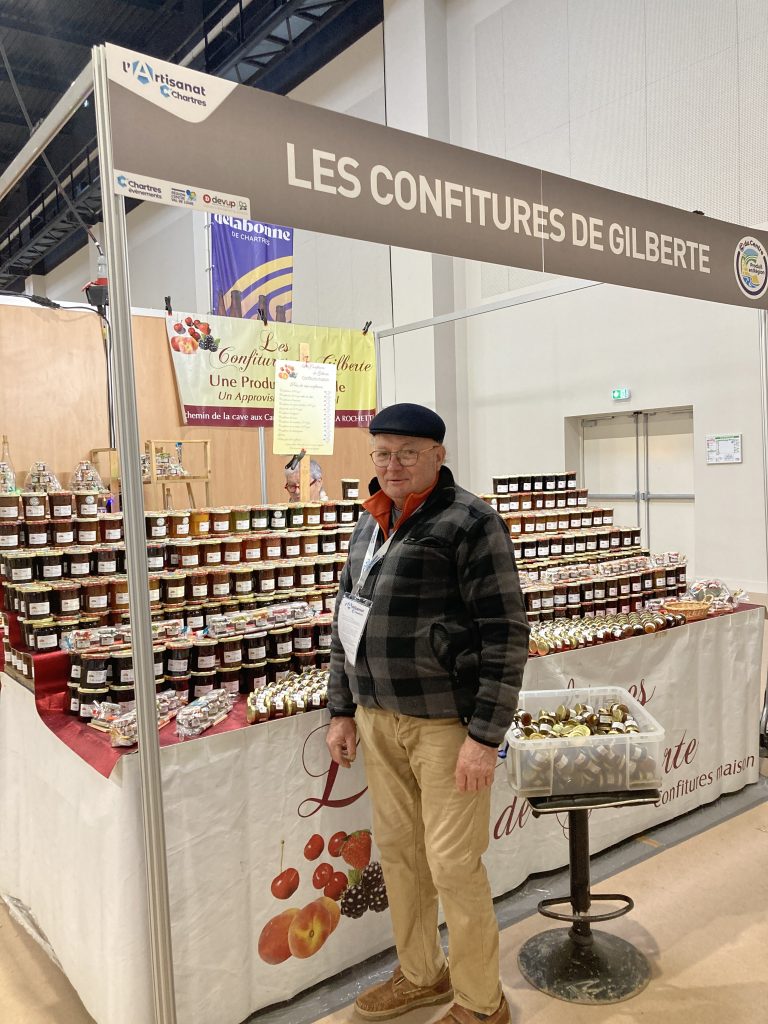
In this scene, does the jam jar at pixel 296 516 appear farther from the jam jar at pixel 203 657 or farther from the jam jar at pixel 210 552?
the jam jar at pixel 203 657

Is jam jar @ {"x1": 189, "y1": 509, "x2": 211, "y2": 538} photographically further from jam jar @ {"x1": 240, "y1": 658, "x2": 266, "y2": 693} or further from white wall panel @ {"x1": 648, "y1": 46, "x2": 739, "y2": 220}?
white wall panel @ {"x1": 648, "y1": 46, "x2": 739, "y2": 220}

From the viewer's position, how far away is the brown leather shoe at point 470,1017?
2.08m

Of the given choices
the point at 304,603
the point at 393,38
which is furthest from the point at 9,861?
the point at 393,38

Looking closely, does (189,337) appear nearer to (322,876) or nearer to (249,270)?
(249,270)

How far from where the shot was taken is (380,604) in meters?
2.04

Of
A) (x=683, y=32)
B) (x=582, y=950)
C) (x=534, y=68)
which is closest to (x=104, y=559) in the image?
(x=582, y=950)

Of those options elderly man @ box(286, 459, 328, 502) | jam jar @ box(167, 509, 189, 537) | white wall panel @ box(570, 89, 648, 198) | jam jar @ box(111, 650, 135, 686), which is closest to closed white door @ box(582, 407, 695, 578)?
white wall panel @ box(570, 89, 648, 198)

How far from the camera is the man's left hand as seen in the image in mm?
1948

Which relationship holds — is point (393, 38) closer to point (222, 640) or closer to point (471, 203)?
point (471, 203)

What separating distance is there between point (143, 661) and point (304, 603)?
105 centimetres

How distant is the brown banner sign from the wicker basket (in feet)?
4.53

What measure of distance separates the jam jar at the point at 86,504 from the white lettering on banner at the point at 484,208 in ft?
4.56

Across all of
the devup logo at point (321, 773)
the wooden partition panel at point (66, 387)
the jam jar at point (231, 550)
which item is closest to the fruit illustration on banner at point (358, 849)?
the devup logo at point (321, 773)

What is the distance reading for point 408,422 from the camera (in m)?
2.02
